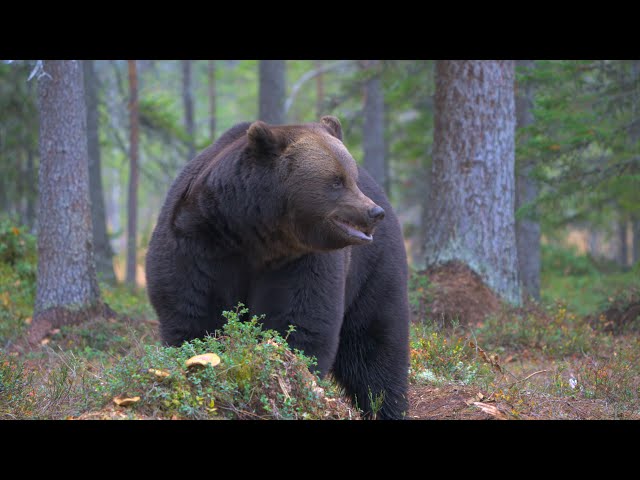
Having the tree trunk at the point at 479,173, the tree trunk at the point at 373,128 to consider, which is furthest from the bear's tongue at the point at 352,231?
the tree trunk at the point at 373,128

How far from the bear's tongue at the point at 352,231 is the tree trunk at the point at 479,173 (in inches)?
234

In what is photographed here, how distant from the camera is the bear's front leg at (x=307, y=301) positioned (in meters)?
5.27

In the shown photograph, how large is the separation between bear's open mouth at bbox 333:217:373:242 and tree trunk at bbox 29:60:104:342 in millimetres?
6103

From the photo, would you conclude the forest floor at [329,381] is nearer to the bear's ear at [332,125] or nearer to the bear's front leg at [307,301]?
the bear's front leg at [307,301]

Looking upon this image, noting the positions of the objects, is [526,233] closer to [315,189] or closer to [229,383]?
[315,189]

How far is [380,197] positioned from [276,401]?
2.52 metres

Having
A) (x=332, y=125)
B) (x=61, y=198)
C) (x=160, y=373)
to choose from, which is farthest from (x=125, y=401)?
(x=61, y=198)

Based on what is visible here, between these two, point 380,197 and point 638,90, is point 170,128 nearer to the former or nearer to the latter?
point 638,90

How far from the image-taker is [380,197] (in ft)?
21.5

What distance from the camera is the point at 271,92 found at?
682 inches

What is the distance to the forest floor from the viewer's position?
4.51 metres

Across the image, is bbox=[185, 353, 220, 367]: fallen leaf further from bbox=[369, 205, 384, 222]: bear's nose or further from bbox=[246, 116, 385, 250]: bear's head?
bbox=[369, 205, 384, 222]: bear's nose

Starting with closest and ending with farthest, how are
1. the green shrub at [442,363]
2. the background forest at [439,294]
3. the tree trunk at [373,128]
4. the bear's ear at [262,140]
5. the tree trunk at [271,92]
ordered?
the background forest at [439,294] < the bear's ear at [262,140] < the green shrub at [442,363] < the tree trunk at [271,92] < the tree trunk at [373,128]
